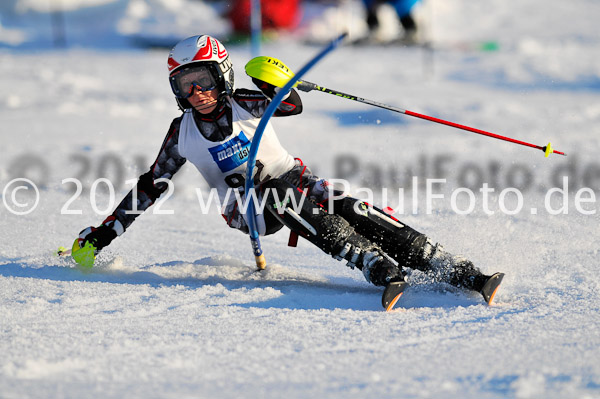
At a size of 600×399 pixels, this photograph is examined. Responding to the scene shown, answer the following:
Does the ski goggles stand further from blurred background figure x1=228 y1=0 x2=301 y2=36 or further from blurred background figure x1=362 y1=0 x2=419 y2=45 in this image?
blurred background figure x1=228 y1=0 x2=301 y2=36

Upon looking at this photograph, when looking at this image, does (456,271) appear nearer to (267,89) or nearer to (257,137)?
(257,137)

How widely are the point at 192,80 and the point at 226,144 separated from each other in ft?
1.22

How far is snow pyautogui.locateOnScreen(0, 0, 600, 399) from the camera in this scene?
2.57 metres

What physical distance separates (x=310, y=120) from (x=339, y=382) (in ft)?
26.0

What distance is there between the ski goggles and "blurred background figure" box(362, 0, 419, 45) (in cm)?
1142

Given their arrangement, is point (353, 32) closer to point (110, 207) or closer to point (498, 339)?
point (110, 207)

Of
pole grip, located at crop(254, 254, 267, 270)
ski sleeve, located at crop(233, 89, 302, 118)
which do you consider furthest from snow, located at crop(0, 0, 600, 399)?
ski sleeve, located at crop(233, 89, 302, 118)

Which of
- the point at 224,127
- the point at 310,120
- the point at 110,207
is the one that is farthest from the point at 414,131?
the point at 224,127

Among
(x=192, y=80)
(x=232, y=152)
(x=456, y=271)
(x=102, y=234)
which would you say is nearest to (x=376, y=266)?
(x=456, y=271)

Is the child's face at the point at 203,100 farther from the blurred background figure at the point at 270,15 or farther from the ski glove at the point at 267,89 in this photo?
the blurred background figure at the point at 270,15

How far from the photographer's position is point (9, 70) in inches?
493

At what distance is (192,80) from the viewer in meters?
3.71

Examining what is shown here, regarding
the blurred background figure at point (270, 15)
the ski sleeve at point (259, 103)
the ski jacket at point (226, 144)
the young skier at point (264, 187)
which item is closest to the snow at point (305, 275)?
the young skier at point (264, 187)

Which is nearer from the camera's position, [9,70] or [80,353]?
[80,353]
